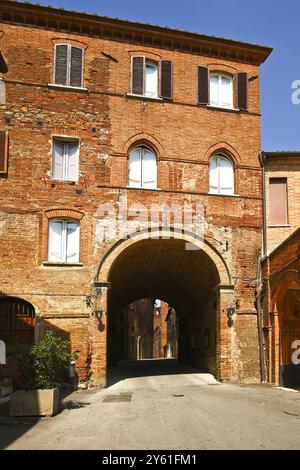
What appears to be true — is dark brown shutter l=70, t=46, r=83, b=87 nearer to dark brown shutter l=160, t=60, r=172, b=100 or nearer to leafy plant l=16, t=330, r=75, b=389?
dark brown shutter l=160, t=60, r=172, b=100

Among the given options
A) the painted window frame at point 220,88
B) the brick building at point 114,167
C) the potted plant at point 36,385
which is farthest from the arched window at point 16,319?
the painted window frame at point 220,88

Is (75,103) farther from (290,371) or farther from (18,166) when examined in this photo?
(290,371)

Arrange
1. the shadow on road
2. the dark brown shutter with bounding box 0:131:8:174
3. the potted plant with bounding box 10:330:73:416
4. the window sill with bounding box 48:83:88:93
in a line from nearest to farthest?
the potted plant with bounding box 10:330:73:416
the dark brown shutter with bounding box 0:131:8:174
the window sill with bounding box 48:83:88:93
the shadow on road

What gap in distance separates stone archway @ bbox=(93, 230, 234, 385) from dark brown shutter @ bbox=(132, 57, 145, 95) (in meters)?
5.10

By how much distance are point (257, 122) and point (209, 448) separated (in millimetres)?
14437

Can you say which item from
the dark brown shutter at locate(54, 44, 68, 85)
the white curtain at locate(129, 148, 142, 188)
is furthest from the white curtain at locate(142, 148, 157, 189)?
the dark brown shutter at locate(54, 44, 68, 85)

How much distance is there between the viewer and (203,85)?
1959cm

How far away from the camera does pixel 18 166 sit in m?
17.6

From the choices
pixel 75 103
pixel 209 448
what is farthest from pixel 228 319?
pixel 209 448

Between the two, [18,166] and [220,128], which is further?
[220,128]

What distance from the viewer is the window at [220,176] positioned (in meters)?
19.1

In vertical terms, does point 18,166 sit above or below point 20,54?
below

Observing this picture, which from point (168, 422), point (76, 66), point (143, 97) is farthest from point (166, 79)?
point (168, 422)

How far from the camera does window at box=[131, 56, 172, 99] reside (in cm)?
1909
